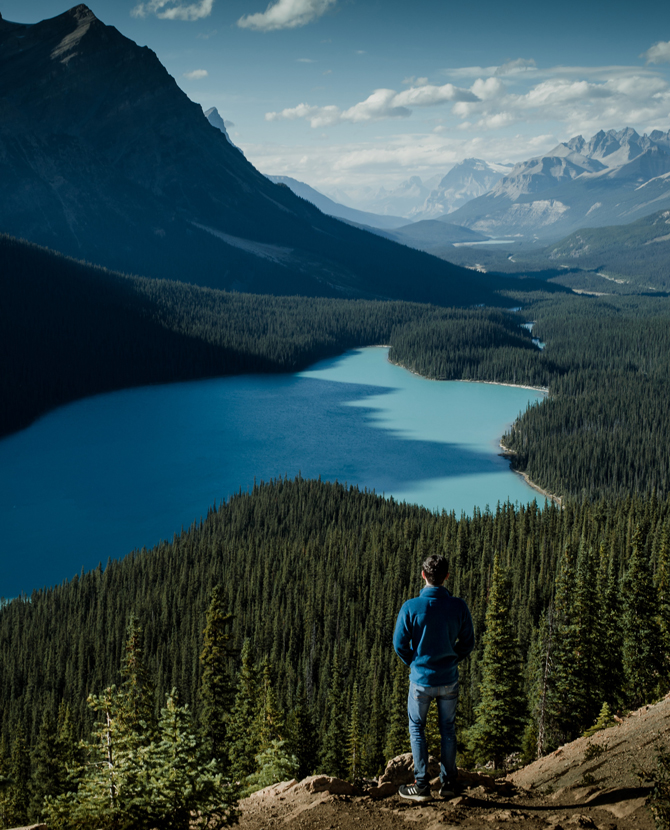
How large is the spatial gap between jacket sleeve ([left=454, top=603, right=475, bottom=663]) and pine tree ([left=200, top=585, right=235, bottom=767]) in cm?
2655

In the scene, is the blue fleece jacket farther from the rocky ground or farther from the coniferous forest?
the coniferous forest

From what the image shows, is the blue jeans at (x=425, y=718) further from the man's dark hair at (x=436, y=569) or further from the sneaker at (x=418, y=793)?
the man's dark hair at (x=436, y=569)

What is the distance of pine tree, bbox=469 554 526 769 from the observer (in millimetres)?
35906

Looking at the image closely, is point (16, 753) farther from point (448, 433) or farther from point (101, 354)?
point (101, 354)

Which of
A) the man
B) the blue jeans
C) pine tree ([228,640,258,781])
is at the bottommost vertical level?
pine tree ([228,640,258,781])

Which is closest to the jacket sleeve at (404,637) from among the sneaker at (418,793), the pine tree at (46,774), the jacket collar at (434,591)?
the jacket collar at (434,591)

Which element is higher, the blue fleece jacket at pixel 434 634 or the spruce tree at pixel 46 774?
the blue fleece jacket at pixel 434 634

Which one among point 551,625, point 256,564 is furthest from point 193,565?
point 551,625

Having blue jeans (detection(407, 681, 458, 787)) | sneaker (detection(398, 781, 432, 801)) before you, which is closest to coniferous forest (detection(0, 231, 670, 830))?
sneaker (detection(398, 781, 432, 801))

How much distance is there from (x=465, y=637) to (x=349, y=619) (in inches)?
2066

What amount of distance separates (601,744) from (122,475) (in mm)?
107343

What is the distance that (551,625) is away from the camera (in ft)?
132

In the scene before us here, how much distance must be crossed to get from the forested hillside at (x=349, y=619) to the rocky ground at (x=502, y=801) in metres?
17.3

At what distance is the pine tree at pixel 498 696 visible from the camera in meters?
35.9
